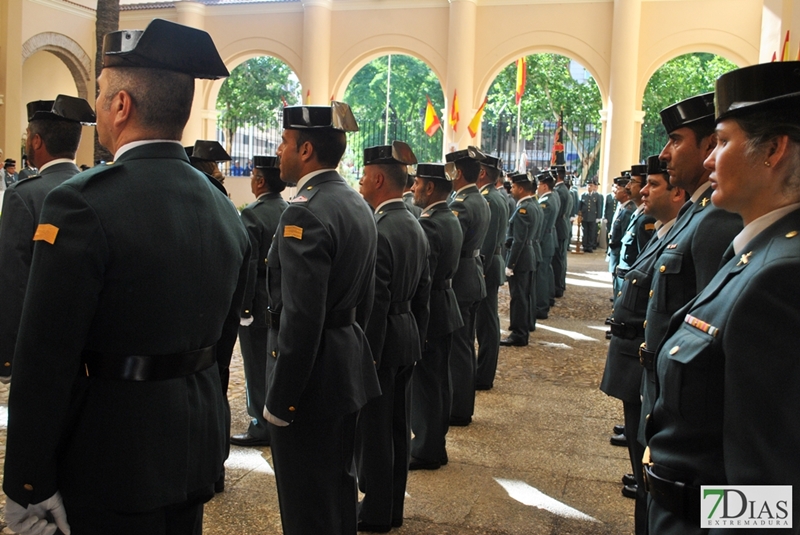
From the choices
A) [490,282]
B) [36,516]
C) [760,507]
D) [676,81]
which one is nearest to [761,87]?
[760,507]

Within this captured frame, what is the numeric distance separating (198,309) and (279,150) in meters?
1.34

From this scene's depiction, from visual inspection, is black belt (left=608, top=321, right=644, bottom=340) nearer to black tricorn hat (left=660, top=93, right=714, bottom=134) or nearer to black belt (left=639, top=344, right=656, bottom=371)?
black belt (left=639, top=344, right=656, bottom=371)

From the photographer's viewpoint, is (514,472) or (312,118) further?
(514,472)

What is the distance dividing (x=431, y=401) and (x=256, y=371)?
1.18 meters

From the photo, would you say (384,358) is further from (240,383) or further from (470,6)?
(470,6)

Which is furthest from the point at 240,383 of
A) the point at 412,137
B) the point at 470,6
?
the point at 412,137

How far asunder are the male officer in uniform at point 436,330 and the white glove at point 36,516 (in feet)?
9.61

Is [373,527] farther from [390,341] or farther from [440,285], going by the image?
[440,285]

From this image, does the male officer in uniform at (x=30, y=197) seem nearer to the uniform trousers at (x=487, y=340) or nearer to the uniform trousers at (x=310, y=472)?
the uniform trousers at (x=310, y=472)

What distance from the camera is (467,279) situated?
5938mm

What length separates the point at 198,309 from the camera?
6.95 ft

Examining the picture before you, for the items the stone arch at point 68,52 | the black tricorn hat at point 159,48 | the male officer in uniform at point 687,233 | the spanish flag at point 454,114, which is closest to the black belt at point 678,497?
the male officer in uniform at point 687,233

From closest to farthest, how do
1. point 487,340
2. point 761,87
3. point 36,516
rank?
point 761,87
point 36,516
point 487,340

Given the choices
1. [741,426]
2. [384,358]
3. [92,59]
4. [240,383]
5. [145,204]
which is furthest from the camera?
[92,59]
